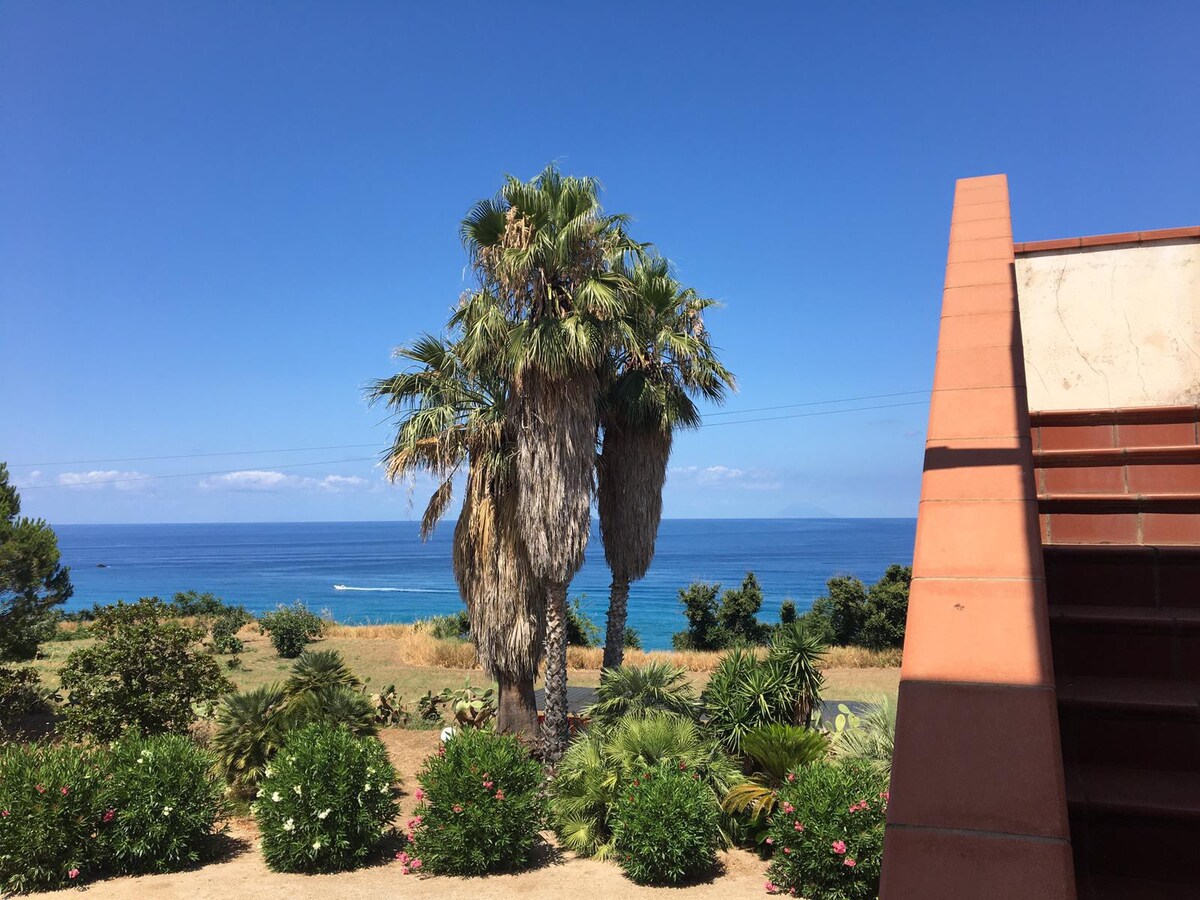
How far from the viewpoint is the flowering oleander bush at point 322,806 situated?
8594mm

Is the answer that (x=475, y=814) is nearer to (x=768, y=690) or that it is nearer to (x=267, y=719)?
(x=768, y=690)

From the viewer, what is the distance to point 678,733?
32.5ft

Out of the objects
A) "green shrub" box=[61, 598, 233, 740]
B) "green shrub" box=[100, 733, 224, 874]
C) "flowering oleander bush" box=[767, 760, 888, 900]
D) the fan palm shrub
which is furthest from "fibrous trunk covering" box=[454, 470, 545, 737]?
"flowering oleander bush" box=[767, 760, 888, 900]

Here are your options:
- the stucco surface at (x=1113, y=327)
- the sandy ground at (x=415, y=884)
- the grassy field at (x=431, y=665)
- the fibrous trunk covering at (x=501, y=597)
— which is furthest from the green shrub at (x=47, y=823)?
the grassy field at (x=431, y=665)

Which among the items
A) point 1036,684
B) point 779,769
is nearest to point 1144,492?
point 1036,684

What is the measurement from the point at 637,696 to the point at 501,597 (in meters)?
2.70

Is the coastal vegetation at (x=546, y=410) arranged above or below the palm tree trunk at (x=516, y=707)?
above

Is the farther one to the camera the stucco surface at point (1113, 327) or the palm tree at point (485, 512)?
the palm tree at point (485, 512)

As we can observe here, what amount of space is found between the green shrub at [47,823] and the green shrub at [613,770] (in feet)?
16.8

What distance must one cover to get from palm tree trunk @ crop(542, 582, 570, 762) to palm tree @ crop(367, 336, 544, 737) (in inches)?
29.0

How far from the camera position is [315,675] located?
41.4ft

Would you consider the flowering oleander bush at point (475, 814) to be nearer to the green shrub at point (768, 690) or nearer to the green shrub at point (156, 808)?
the green shrub at point (156, 808)

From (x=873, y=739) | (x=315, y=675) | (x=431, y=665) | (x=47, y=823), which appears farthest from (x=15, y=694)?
(x=873, y=739)

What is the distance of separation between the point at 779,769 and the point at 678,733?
1315 millimetres
